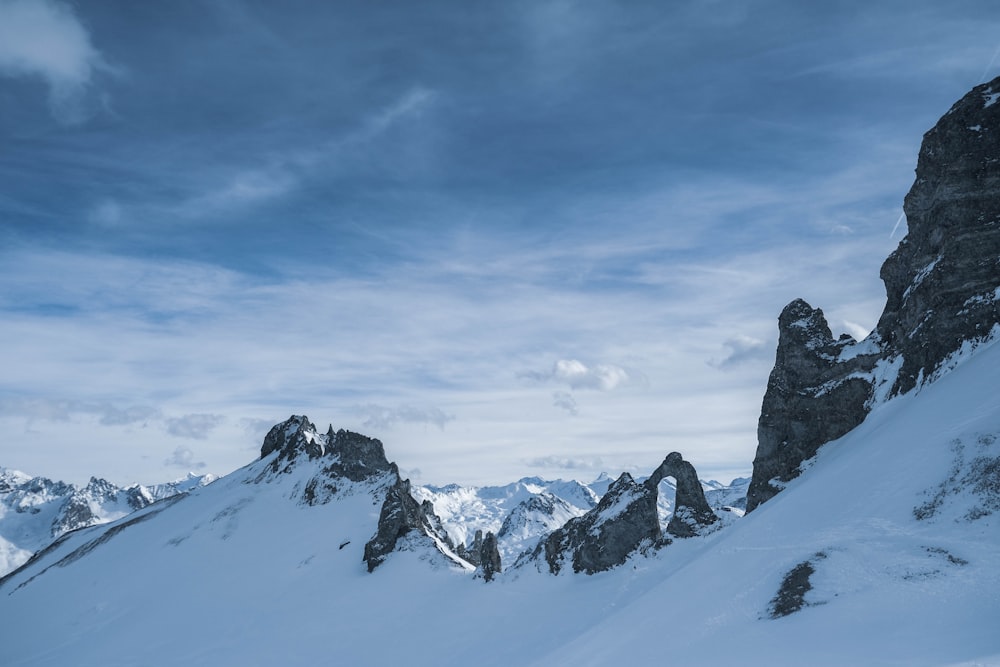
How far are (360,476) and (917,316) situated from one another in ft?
211

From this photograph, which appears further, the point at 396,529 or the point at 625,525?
the point at 396,529

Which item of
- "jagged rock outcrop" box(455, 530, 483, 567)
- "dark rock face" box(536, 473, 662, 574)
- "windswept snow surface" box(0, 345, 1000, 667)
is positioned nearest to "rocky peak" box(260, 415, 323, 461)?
"windswept snow surface" box(0, 345, 1000, 667)

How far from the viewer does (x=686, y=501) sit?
5194 cm

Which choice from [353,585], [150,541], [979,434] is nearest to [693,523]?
[979,434]

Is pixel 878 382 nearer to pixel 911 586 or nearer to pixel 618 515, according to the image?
pixel 618 515

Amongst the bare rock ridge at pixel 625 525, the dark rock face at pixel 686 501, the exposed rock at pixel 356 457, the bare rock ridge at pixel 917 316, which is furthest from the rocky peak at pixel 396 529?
the bare rock ridge at pixel 917 316

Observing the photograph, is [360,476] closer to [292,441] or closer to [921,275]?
[292,441]

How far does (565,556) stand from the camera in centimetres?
5219

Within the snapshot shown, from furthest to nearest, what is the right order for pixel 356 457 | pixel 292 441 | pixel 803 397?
pixel 292 441
pixel 356 457
pixel 803 397

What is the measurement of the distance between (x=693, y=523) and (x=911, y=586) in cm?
3107

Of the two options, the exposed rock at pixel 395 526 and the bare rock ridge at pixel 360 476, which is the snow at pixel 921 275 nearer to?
the bare rock ridge at pixel 360 476

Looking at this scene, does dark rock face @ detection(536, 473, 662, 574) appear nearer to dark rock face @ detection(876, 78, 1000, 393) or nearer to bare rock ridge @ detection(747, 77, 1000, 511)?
bare rock ridge @ detection(747, 77, 1000, 511)

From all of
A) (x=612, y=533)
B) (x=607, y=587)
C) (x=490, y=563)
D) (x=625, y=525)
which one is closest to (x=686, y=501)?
(x=625, y=525)

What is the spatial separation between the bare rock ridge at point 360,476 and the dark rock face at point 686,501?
2337cm
